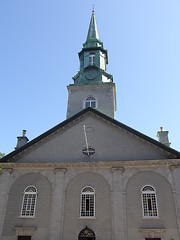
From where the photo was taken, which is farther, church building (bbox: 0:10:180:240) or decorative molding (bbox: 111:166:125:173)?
decorative molding (bbox: 111:166:125:173)

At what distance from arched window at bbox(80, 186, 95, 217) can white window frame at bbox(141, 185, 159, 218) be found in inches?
132

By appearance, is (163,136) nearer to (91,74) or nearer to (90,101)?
(90,101)

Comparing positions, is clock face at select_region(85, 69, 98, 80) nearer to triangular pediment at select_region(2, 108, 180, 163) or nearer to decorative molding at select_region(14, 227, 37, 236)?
triangular pediment at select_region(2, 108, 180, 163)

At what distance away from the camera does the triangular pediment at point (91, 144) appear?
18.6 metres

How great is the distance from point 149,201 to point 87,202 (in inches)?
163

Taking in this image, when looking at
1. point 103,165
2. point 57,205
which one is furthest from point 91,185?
point 57,205

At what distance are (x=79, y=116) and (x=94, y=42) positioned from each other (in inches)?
495

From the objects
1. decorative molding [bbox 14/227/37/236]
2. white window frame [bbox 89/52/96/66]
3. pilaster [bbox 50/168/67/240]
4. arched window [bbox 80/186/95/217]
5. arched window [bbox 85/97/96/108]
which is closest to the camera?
pilaster [bbox 50/168/67/240]

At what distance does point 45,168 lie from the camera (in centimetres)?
1872

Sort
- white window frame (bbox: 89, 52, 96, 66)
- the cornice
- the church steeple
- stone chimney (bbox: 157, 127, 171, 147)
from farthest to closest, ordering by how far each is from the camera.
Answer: the church steeple < white window frame (bbox: 89, 52, 96, 66) < stone chimney (bbox: 157, 127, 171, 147) < the cornice

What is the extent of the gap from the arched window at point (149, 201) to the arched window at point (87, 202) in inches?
133

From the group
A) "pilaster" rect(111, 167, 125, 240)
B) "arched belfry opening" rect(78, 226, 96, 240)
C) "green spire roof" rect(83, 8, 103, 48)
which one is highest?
"green spire roof" rect(83, 8, 103, 48)

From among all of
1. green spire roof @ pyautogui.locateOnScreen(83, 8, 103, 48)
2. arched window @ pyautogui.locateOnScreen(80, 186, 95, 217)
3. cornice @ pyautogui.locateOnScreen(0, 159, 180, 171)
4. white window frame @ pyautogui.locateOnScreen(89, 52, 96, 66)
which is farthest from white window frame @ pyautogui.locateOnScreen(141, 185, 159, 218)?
green spire roof @ pyautogui.locateOnScreen(83, 8, 103, 48)

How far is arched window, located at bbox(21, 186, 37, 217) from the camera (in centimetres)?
1740
